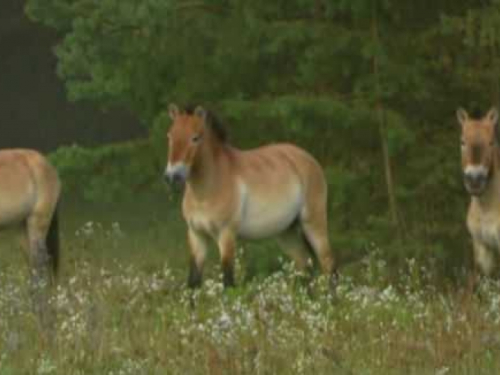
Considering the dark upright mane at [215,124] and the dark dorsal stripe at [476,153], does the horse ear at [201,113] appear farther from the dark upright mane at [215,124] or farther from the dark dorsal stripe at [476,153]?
the dark dorsal stripe at [476,153]

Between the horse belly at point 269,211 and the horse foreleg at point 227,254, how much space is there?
0.27m

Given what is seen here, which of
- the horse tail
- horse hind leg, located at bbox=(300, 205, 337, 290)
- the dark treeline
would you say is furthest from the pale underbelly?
the dark treeline

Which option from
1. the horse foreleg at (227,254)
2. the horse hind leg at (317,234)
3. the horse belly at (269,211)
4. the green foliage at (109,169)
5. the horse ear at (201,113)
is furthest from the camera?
the green foliage at (109,169)

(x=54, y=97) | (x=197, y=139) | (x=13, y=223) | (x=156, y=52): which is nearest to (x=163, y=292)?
(x=197, y=139)

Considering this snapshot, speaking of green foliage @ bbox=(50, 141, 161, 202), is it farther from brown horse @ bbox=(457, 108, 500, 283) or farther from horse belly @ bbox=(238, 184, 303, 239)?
brown horse @ bbox=(457, 108, 500, 283)

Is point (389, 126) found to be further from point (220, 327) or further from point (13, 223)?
point (220, 327)

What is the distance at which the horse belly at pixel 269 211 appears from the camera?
14.8 metres

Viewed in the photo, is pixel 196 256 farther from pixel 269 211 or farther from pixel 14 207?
pixel 14 207

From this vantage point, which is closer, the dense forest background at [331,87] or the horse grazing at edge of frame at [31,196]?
the horse grazing at edge of frame at [31,196]

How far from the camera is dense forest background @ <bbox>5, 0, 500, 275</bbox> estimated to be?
1689 centimetres

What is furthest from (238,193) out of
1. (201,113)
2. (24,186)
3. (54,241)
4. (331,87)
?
Answer: (331,87)

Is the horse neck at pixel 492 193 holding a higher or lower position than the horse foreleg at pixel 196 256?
higher

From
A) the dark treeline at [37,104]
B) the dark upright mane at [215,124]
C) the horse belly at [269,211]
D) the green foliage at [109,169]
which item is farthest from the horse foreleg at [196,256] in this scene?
the dark treeline at [37,104]

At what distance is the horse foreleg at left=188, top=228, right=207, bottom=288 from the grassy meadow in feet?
0.98
